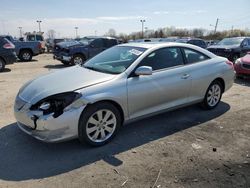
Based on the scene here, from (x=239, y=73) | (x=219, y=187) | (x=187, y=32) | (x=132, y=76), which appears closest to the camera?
(x=219, y=187)

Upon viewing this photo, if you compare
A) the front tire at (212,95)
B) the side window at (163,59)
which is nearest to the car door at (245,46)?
the front tire at (212,95)

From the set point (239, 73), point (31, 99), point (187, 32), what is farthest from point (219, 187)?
point (187, 32)

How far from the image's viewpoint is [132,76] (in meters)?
4.86

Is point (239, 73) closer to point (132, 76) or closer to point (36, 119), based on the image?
point (132, 76)

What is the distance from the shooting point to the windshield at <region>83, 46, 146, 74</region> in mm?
5031

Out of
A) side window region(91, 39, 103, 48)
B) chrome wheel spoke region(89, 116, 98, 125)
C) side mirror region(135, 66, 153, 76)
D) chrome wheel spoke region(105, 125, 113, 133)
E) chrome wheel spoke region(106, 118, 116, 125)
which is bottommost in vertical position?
chrome wheel spoke region(105, 125, 113, 133)

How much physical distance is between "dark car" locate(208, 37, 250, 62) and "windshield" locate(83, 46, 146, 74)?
415 inches

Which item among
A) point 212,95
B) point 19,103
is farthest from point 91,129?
point 212,95

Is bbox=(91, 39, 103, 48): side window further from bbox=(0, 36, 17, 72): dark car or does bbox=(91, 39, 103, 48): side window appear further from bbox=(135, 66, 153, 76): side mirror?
bbox=(135, 66, 153, 76): side mirror

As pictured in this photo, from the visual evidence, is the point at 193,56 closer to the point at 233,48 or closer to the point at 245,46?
the point at 233,48

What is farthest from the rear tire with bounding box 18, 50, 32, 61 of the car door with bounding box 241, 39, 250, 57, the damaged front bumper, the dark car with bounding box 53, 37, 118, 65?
the damaged front bumper

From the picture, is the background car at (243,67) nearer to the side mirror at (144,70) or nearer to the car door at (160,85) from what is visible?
the car door at (160,85)

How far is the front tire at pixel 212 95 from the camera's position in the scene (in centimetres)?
635

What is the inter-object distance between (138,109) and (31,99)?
69.6 inches
